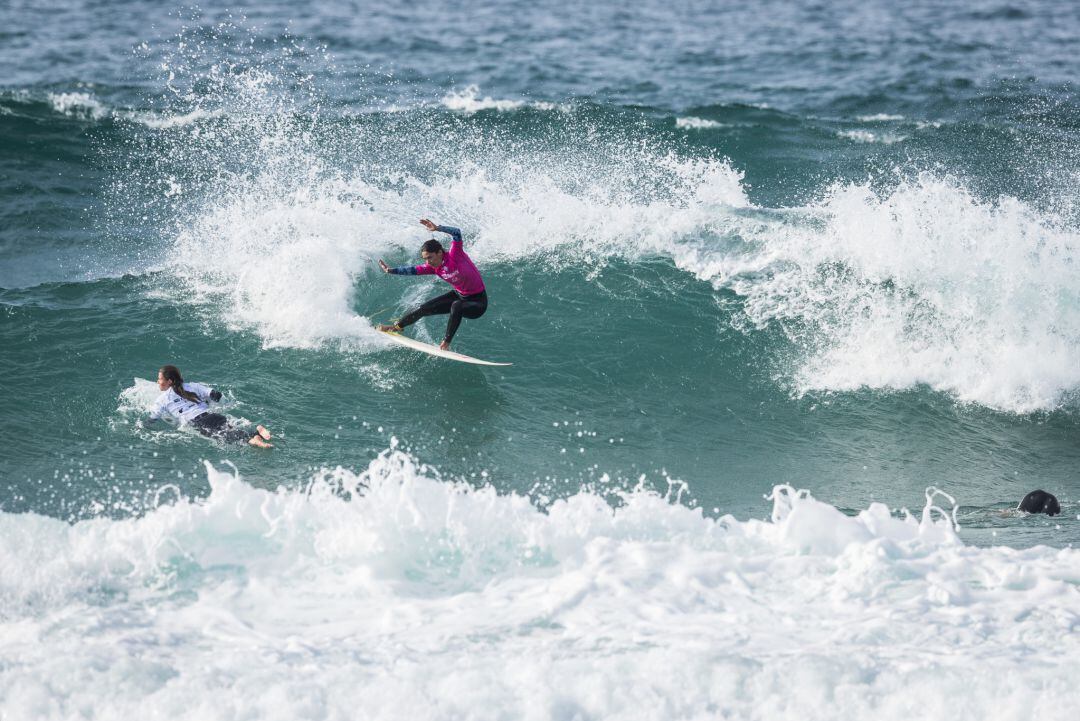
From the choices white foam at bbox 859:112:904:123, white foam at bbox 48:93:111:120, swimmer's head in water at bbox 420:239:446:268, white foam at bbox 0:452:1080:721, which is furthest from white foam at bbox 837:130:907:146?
white foam at bbox 48:93:111:120

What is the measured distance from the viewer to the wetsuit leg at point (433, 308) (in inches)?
487

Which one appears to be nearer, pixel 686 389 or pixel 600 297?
pixel 686 389

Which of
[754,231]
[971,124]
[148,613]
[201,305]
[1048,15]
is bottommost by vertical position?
[148,613]

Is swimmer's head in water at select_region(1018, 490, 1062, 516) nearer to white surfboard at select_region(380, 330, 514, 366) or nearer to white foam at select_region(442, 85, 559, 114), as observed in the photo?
white surfboard at select_region(380, 330, 514, 366)

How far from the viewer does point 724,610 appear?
7656mm

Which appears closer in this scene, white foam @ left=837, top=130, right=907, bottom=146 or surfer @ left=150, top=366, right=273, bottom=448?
surfer @ left=150, top=366, right=273, bottom=448

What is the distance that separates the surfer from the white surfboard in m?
2.44

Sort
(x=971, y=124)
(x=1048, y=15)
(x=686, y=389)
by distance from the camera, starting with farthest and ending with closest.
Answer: (x=1048, y=15) → (x=971, y=124) → (x=686, y=389)

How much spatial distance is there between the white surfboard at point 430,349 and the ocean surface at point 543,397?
19cm

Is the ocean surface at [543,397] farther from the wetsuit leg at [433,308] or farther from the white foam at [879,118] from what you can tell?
the wetsuit leg at [433,308]

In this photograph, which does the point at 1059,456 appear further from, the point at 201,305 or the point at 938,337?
the point at 201,305

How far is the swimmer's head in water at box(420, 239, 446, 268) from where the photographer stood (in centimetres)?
1180

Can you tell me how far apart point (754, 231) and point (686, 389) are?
13.5ft

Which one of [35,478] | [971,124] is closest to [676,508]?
[35,478]
